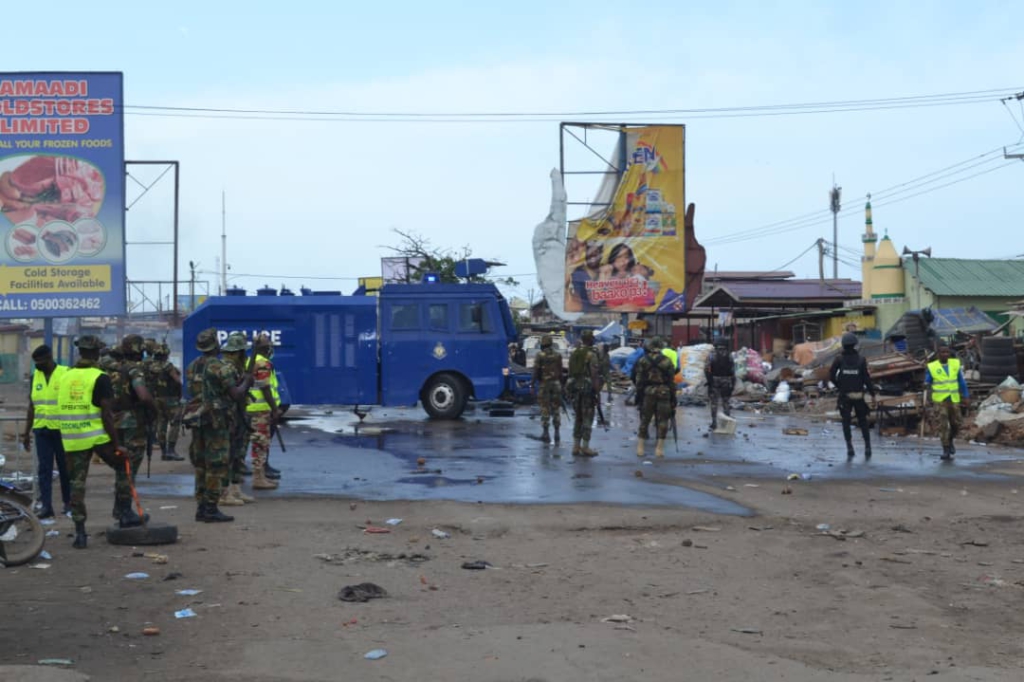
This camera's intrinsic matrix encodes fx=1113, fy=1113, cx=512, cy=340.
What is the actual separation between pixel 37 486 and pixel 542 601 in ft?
19.9

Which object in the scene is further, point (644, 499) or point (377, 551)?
point (644, 499)

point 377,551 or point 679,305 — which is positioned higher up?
point 679,305

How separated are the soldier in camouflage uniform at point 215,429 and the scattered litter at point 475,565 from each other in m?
2.92

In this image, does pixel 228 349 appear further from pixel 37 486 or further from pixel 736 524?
pixel 736 524

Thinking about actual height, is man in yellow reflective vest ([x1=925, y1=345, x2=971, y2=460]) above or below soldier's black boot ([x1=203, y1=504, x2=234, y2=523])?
above

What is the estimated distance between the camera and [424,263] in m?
40.3

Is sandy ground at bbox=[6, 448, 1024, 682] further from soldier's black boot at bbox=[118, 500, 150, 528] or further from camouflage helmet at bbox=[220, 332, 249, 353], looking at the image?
camouflage helmet at bbox=[220, 332, 249, 353]

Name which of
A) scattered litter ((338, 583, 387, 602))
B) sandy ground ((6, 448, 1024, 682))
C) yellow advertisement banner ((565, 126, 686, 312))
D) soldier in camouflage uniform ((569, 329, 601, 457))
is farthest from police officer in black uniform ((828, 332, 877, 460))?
yellow advertisement banner ((565, 126, 686, 312))

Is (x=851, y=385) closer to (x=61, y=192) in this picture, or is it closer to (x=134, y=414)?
(x=134, y=414)

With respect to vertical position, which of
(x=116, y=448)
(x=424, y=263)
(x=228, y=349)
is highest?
(x=424, y=263)

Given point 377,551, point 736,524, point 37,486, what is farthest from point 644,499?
point 37,486

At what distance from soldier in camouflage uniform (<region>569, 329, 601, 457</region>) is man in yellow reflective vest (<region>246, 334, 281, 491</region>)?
187 inches

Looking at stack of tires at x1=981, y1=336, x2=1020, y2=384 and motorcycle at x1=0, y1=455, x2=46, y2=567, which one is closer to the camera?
motorcycle at x1=0, y1=455, x2=46, y2=567

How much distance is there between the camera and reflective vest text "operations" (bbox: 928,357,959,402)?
629 inches
